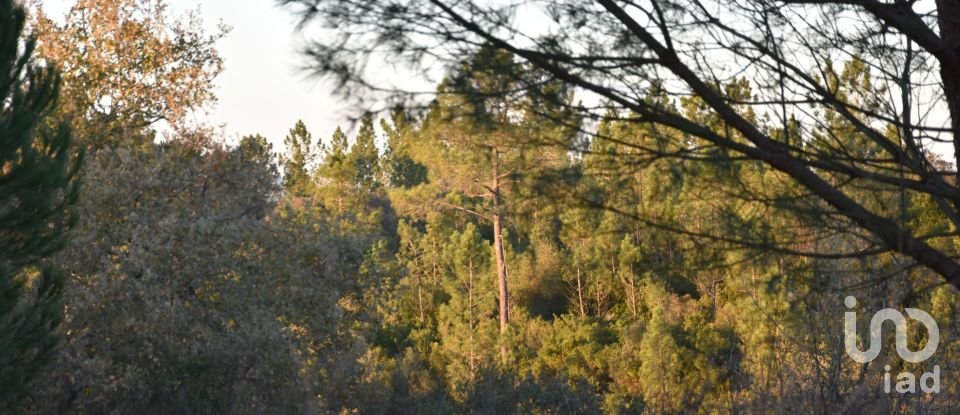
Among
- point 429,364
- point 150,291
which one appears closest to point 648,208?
point 150,291

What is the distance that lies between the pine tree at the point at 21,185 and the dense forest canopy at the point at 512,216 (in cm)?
3

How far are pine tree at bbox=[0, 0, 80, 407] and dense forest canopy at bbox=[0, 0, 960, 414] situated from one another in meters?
0.03

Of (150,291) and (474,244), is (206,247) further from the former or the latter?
(474,244)

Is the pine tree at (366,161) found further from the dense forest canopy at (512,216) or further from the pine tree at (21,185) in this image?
the pine tree at (21,185)

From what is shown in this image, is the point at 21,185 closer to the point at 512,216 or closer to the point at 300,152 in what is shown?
the point at 512,216

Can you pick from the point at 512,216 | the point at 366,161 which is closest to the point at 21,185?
the point at 512,216

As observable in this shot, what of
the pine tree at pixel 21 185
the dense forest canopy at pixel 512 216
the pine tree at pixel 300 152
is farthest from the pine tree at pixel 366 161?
the pine tree at pixel 21 185

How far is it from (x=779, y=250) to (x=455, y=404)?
29.3 feet

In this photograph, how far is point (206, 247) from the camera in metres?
12.4

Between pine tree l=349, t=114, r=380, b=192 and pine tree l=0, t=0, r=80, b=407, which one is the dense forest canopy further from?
pine tree l=349, t=114, r=380, b=192

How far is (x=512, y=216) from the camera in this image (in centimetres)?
517

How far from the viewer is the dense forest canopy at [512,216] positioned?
179 inches

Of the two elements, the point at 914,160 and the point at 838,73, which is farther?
the point at 838,73

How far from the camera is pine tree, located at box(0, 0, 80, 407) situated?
9.05 meters
